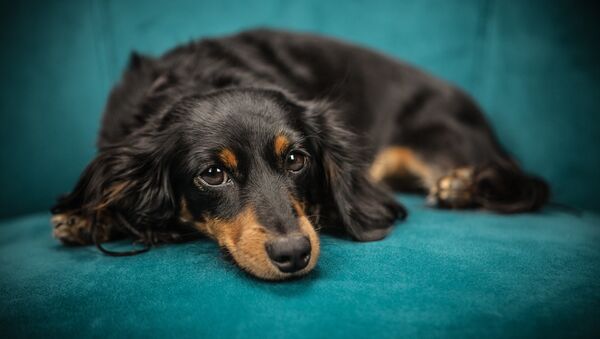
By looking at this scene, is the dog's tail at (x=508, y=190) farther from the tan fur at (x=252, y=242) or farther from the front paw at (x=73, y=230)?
the front paw at (x=73, y=230)

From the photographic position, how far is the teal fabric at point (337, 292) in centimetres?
93

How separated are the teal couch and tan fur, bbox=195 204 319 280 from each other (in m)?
0.03

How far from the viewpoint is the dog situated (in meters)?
1.47

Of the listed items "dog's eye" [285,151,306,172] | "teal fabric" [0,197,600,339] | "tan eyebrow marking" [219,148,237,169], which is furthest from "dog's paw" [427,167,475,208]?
"tan eyebrow marking" [219,148,237,169]

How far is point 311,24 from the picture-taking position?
8.86 feet

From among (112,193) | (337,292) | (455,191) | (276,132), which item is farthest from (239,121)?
(455,191)

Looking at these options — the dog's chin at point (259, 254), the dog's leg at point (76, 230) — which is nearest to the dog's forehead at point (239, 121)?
the dog's chin at point (259, 254)

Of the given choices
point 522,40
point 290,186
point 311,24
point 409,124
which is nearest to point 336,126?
point 290,186

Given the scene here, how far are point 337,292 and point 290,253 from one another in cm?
16

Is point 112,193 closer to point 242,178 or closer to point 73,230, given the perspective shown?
point 73,230

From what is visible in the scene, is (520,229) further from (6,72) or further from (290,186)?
(6,72)

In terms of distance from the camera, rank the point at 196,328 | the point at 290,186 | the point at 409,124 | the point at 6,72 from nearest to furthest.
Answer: the point at 196,328
the point at 290,186
the point at 6,72
the point at 409,124

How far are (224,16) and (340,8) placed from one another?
71 cm

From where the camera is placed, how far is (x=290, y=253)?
3.79 feet
